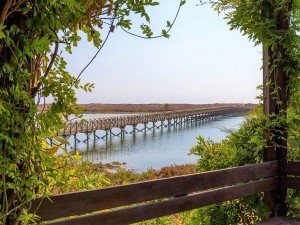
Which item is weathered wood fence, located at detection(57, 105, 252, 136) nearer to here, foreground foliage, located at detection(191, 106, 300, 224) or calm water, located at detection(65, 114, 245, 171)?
calm water, located at detection(65, 114, 245, 171)

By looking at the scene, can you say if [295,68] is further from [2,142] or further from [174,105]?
[174,105]

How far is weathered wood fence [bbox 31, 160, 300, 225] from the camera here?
1.96m

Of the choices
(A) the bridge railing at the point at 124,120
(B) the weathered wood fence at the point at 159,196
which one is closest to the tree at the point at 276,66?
(B) the weathered wood fence at the point at 159,196

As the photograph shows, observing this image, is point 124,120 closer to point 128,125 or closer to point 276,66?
point 128,125

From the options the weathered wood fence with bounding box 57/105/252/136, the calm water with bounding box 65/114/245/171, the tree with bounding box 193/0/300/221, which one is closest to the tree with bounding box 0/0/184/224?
the tree with bounding box 193/0/300/221

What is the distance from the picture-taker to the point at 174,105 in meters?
92.3

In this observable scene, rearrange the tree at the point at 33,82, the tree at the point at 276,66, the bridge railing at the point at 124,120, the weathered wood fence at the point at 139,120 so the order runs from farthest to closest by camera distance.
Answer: the weathered wood fence at the point at 139,120 < the bridge railing at the point at 124,120 < the tree at the point at 276,66 < the tree at the point at 33,82

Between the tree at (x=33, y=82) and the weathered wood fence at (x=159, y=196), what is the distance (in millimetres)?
208

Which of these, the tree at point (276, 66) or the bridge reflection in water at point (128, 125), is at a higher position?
the tree at point (276, 66)

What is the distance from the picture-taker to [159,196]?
247 cm

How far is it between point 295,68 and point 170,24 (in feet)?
6.74

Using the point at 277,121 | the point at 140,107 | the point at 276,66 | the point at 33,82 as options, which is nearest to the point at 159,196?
the point at 33,82

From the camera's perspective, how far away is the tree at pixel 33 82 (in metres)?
1.34

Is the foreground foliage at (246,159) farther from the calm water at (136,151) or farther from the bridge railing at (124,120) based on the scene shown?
the bridge railing at (124,120)
